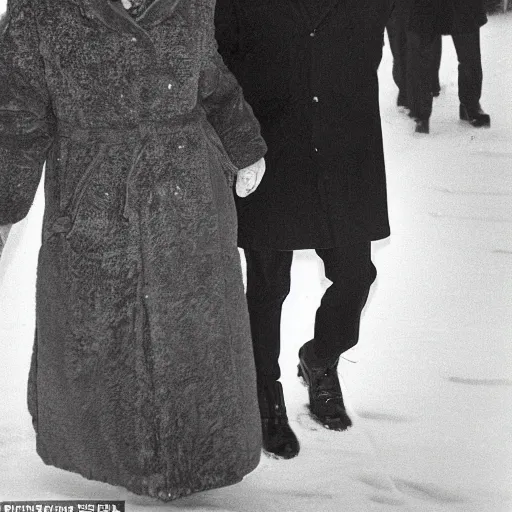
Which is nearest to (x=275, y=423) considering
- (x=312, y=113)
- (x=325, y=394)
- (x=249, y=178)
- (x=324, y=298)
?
(x=325, y=394)

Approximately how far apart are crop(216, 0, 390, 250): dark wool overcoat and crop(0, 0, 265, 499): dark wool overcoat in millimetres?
199

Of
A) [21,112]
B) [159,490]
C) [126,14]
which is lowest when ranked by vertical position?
[159,490]

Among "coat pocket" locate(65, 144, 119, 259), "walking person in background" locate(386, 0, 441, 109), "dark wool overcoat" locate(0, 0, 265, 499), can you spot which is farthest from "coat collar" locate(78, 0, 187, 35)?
"walking person in background" locate(386, 0, 441, 109)

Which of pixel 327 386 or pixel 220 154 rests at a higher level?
pixel 220 154

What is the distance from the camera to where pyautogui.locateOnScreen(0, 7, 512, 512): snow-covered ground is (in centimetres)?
243

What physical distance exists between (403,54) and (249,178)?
34.3 inches

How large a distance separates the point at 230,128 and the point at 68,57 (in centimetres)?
41

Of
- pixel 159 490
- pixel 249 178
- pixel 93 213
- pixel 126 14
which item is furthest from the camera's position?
pixel 249 178

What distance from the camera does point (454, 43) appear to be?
2826 millimetres

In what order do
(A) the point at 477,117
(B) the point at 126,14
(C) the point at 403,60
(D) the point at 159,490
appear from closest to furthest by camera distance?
(B) the point at 126,14, (D) the point at 159,490, (A) the point at 477,117, (C) the point at 403,60

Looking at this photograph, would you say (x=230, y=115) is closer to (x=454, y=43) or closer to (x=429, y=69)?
(x=454, y=43)

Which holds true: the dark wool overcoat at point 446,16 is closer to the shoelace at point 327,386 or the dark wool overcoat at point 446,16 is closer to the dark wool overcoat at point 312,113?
the dark wool overcoat at point 312,113

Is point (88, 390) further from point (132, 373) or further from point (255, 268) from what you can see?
point (255, 268)

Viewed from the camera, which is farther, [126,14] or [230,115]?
[230,115]
